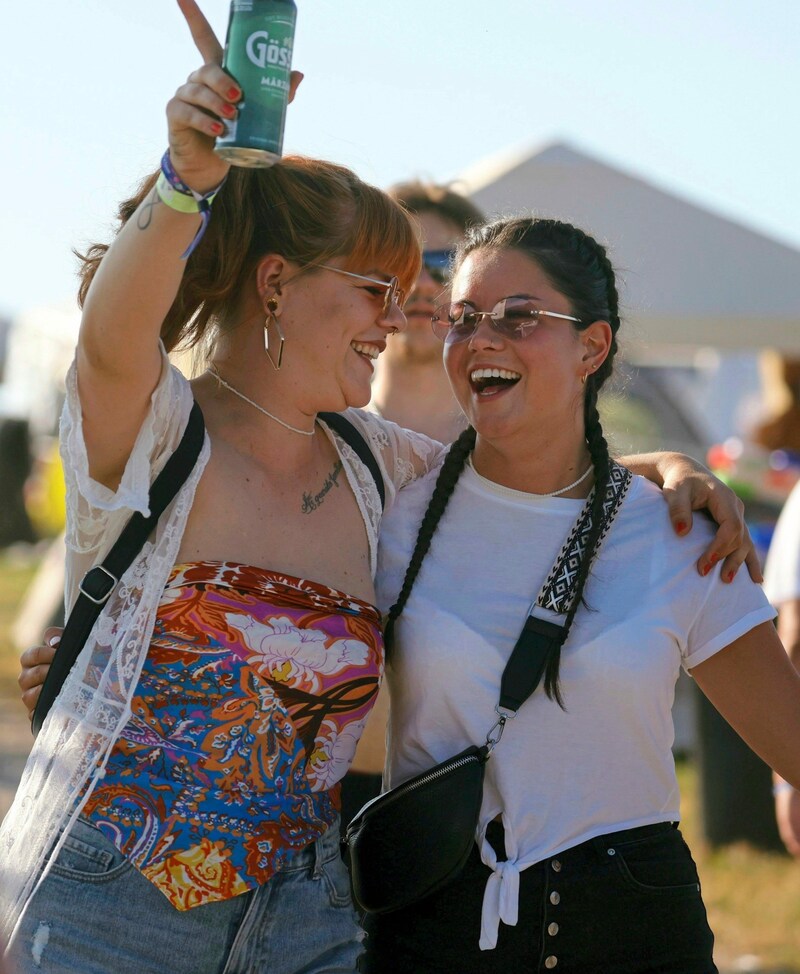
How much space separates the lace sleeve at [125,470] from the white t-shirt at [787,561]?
174 centimetres

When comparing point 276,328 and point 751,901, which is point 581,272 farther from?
point 751,901

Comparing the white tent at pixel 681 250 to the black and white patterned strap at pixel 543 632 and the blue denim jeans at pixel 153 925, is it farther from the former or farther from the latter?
the blue denim jeans at pixel 153 925

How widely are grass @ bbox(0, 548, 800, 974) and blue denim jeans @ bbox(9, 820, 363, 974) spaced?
311 cm

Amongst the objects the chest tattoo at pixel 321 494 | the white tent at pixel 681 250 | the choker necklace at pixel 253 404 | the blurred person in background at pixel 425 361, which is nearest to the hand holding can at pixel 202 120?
the choker necklace at pixel 253 404

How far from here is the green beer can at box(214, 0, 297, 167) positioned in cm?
198

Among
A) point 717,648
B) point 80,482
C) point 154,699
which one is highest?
point 80,482

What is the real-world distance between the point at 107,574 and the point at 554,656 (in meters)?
0.85

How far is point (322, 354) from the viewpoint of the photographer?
2594 mm

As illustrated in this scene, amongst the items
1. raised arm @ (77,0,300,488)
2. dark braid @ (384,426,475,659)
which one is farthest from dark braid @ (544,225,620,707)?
raised arm @ (77,0,300,488)

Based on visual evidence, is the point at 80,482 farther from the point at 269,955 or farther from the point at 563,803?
the point at 563,803

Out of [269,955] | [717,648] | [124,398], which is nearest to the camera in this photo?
[124,398]

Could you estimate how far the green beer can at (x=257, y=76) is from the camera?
1.98 meters

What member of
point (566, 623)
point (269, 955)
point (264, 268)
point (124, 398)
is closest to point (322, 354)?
point (264, 268)

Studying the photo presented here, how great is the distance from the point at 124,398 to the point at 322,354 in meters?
0.55
